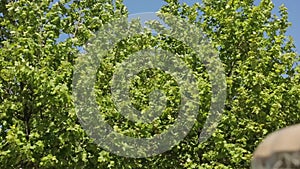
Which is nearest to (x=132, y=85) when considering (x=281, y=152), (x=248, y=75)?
(x=248, y=75)

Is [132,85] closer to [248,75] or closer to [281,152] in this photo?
[248,75]

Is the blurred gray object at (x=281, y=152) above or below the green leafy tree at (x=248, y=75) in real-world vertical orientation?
below

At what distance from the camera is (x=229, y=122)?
55.5ft

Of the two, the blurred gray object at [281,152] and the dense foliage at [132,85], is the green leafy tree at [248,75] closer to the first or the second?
the dense foliage at [132,85]

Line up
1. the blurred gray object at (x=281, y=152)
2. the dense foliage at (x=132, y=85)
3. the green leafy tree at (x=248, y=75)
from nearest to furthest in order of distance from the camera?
the blurred gray object at (x=281, y=152)
the dense foliage at (x=132, y=85)
the green leafy tree at (x=248, y=75)

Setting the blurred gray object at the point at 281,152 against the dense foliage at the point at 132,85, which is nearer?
the blurred gray object at the point at 281,152

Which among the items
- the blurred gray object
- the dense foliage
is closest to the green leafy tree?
the dense foliage

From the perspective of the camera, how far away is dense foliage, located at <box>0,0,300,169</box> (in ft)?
49.4

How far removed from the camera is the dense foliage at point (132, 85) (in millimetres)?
15047

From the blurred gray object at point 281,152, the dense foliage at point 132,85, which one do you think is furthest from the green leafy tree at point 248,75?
the blurred gray object at point 281,152

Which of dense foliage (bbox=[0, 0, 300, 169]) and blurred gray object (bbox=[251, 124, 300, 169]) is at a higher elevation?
dense foliage (bbox=[0, 0, 300, 169])

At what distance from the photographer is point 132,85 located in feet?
55.8

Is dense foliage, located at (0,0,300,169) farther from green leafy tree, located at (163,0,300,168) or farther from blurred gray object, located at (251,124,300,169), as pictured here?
blurred gray object, located at (251,124,300,169)

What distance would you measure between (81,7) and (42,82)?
542 centimetres
